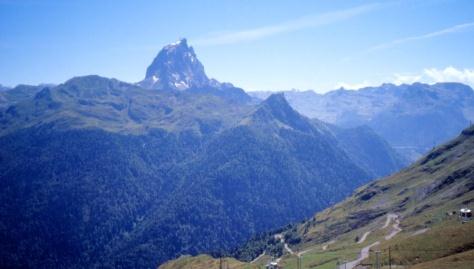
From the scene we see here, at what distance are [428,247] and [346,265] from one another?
3231 centimetres

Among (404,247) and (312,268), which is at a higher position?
(404,247)

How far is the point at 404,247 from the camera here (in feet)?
501

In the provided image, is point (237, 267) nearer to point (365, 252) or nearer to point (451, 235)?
point (365, 252)

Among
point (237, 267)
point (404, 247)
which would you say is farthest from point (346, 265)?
point (237, 267)

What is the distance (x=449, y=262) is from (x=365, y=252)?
7495 cm

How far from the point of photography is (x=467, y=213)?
18150 cm

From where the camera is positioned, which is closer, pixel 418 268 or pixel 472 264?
pixel 472 264

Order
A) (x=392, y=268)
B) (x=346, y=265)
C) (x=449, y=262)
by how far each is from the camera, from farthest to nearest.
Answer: (x=346, y=265) < (x=392, y=268) < (x=449, y=262)

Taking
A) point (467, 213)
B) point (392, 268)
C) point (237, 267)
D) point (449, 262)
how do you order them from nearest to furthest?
point (449, 262) → point (392, 268) → point (467, 213) → point (237, 267)

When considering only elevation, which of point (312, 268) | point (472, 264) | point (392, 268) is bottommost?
point (312, 268)

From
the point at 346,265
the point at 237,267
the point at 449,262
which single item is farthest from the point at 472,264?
the point at 237,267

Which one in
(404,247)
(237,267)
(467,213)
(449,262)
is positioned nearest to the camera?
(449,262)

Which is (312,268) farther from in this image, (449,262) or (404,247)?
(449,262)

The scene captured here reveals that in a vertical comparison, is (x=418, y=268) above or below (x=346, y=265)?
above
